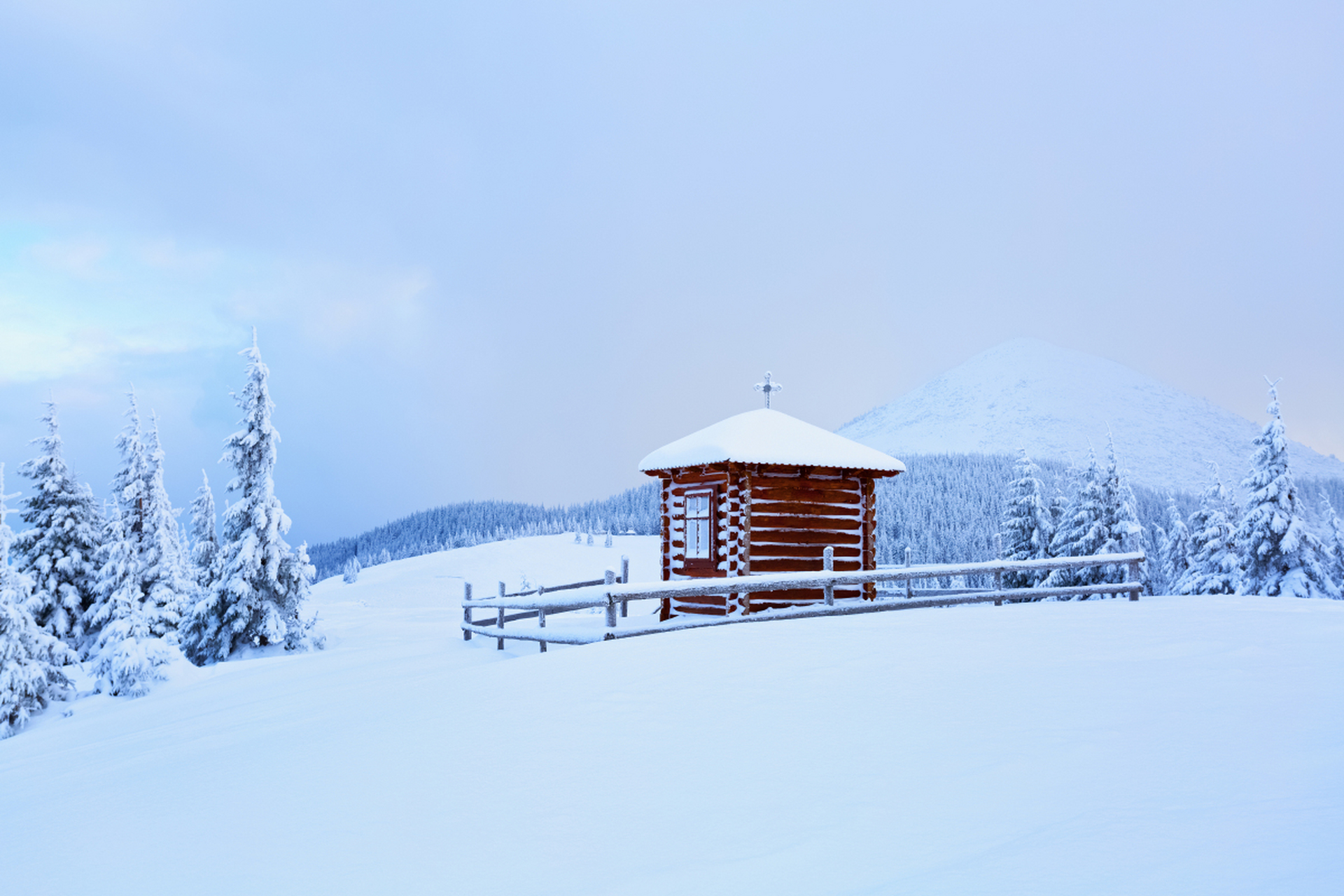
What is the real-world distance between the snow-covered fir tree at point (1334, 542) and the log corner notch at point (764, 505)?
22.4m

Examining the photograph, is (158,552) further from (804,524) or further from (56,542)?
(804,524)

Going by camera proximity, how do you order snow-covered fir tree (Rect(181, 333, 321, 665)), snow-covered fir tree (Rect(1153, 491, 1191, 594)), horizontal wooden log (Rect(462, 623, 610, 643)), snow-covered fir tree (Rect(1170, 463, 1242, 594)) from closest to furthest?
horizontal wooden log (Rect(462, 623, 610, 643)) < snow-covered fir tree (Rect(181, 333, 321, 665)) < snow-covered fir tree (Rect(1170, 463, 1242, 594)) < snow-covered fir tree (Rect(1153, 491, 1191, 594))

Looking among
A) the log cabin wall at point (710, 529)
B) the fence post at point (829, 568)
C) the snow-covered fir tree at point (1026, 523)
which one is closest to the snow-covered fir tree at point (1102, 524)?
the snow-covered fir tree at point (1026, 523)

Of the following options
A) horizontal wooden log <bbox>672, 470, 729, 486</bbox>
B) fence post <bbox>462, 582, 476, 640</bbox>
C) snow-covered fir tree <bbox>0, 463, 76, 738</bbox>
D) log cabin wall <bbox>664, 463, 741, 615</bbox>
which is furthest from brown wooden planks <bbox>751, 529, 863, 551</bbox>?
snow-covered fir tree <bbox>0, 463, 76, 738</bbox>

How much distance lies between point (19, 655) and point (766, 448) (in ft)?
63.6

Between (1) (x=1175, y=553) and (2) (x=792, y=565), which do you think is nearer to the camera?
(2) (x=792, y=565)

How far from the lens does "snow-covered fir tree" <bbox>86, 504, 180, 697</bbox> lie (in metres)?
20.0

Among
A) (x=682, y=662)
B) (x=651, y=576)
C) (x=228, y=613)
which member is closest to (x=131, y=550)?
(x=228, y=613)

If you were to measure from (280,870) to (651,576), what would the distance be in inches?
2369

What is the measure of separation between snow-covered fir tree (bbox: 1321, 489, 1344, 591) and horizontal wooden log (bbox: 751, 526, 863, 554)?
23.0 m

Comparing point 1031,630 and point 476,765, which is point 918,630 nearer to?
point 1031,630

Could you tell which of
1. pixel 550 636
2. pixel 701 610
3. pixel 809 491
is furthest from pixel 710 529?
pixel 550 636

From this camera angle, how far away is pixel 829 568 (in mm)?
18078

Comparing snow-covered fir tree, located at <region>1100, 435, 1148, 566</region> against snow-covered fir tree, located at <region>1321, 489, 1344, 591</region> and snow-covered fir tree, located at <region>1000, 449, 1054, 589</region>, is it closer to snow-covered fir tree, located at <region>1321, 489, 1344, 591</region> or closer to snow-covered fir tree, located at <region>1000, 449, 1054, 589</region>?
snow-covered fir tree, located at <region>1000, 449, 1054, 589</region>
